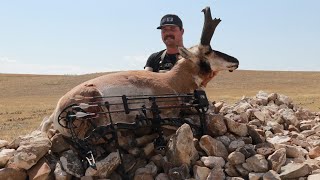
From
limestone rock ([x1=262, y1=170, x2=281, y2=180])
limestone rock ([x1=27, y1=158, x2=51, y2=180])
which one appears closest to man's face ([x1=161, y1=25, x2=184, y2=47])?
limestone rock ([x1=27, y1=158, x2=51, y2=180])

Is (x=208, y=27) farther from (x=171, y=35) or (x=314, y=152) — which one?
(x=314, y=152)

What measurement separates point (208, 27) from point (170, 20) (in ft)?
7.31

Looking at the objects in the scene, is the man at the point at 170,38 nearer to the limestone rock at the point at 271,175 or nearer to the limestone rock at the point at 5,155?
the limestone rock at the point at 5,155

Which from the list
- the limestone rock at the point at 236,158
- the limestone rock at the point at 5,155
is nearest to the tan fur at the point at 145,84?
the limestone rock at the point at 5,155

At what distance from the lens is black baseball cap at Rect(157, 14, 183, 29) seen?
9.41 m

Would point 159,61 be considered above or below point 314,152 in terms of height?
above

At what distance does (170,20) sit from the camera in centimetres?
941

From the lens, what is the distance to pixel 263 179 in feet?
18.5

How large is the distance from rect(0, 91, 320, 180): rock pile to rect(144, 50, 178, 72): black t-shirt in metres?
2.95

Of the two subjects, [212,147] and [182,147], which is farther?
[212,147]

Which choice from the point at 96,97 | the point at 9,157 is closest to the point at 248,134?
the point at 96,97

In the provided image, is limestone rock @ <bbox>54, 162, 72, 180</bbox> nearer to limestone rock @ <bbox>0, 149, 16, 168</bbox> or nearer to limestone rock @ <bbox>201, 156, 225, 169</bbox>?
limestone rock @ <bbox>0, 149, 16, 168</bbox>

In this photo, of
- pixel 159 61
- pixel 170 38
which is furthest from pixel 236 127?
pixel 159 61

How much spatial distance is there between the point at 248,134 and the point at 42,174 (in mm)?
3130
